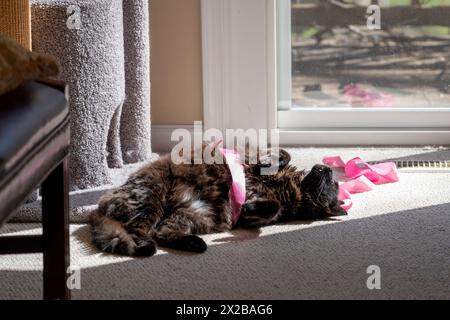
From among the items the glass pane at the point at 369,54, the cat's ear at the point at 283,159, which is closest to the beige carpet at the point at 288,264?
the cat's ear at the point at 283,159

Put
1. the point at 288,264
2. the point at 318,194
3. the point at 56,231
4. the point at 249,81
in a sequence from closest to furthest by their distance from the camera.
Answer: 1. the point at 56,231
2. the point at 288,264
3. the point at 318,194
4. the point at 249,81

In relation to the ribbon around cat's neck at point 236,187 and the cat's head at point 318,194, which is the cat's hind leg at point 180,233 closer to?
the ribbon around cat's neck at point 236,187

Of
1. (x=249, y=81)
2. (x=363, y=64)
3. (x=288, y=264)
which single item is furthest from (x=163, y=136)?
(x=288, y=264)

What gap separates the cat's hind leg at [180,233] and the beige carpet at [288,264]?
0.03 metres

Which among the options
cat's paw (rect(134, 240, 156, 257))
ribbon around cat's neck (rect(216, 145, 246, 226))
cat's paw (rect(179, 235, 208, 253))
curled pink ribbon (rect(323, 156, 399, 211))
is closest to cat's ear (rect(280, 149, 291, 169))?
ribbon around cat's neck (rect(216, 145, 246, 226))

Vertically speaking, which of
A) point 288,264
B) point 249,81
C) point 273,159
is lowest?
point 288,264

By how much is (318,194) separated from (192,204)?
356 millimetres

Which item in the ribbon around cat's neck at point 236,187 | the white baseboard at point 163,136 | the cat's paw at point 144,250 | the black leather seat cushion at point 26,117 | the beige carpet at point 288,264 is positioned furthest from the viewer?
the white baseboard at point 163,136

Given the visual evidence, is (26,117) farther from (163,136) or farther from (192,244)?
(163,136)

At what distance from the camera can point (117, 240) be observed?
82.9 inches

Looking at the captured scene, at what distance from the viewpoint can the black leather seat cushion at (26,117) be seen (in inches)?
46.9

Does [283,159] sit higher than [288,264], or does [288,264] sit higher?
[283,159]

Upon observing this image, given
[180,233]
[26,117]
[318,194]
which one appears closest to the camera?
[26,117]

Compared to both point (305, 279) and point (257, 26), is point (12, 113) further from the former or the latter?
point (257, 26)
